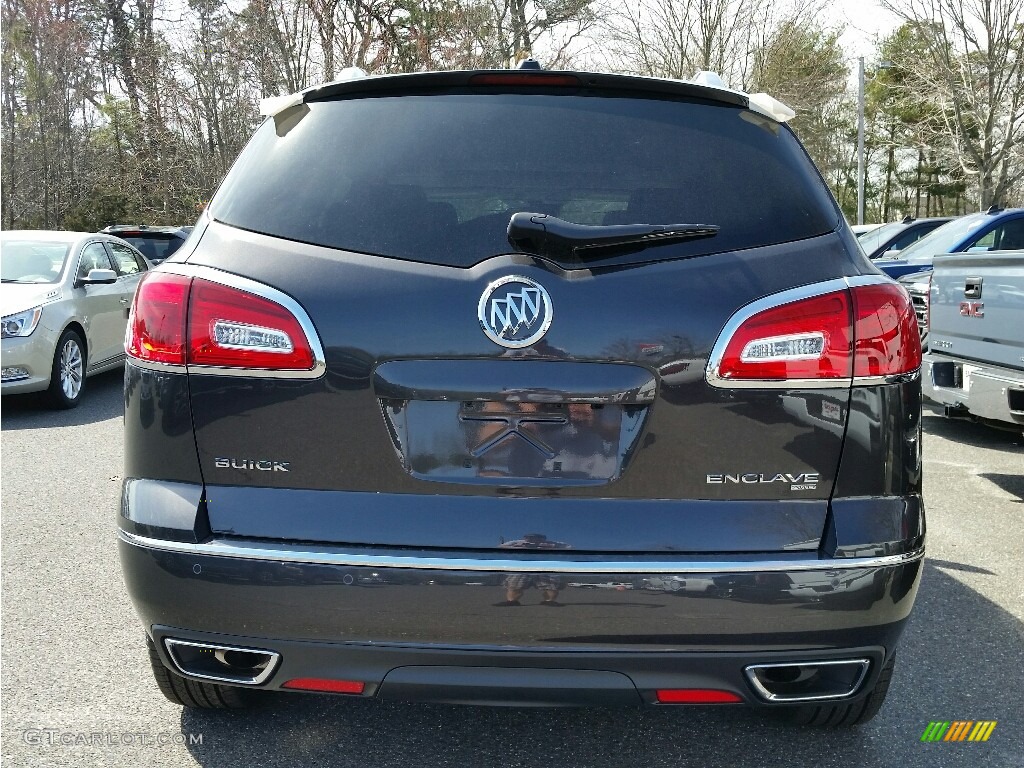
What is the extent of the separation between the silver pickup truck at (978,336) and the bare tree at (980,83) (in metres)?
22.6

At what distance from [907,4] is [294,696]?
27.9 m

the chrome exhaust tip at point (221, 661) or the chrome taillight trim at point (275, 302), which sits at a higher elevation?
the chrome taillight trim at point (275, 302)

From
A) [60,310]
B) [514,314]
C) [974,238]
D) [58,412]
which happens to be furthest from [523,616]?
[974,238]

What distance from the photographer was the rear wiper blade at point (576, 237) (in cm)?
221

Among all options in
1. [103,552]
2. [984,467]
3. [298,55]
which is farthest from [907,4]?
[103,552]

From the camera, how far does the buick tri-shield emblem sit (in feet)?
7.13

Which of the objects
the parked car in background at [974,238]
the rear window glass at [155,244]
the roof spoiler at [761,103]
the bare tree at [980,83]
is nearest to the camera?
the roof spoiler at [761,103]

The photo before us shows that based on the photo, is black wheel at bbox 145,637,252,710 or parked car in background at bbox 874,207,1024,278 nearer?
black wheel at bbox 145,637,252,710

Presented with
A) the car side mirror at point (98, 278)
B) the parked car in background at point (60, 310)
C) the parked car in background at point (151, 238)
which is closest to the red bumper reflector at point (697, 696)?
the parked car in background at point (60, 310)

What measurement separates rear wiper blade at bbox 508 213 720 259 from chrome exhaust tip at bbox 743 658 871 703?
39.8 inches

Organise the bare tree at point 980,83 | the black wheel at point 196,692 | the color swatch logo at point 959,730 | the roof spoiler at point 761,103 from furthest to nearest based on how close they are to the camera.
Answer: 1. the bare tree at point 980,83
2. the color swatch logo at point 959,730
3. the black wheel at point 196,692
4. the roof spoiler at point 761,103

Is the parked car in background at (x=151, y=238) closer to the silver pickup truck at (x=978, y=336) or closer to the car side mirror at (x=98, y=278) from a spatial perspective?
the car side mirror at (x=98, y=278)

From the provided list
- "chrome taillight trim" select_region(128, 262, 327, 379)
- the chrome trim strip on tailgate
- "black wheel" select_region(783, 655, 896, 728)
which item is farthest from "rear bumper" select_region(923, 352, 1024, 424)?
"chrome taillight trim" select_region(128, 262, 327, 379)

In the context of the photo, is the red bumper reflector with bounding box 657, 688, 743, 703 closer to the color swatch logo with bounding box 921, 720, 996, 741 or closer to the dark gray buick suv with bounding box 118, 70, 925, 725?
the dark gray buick suv with bounding box 118, 70, 925, 725
